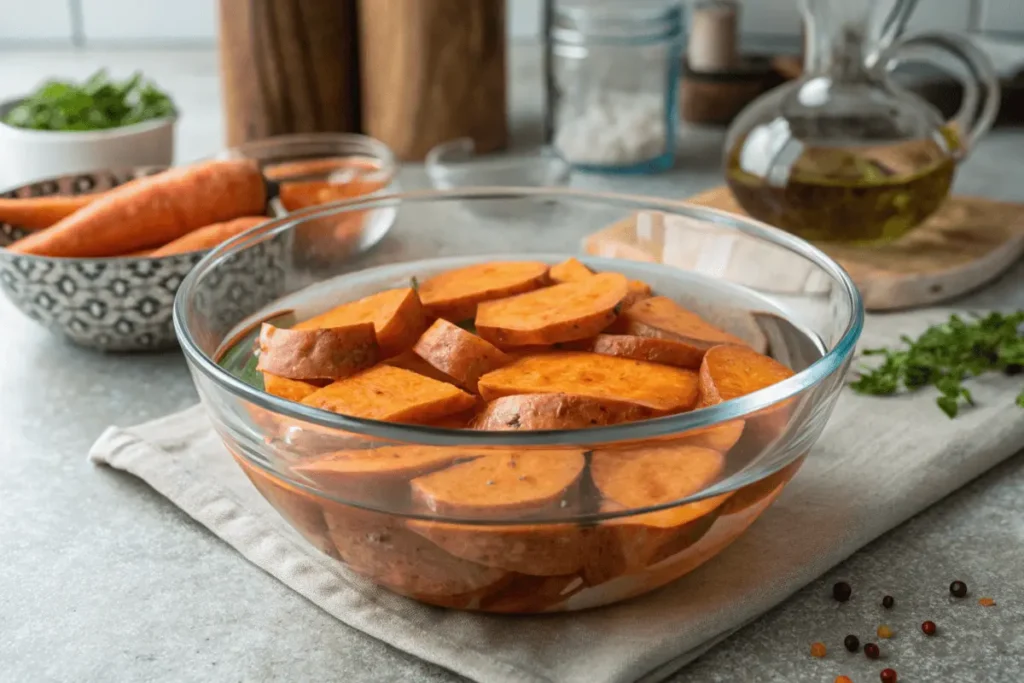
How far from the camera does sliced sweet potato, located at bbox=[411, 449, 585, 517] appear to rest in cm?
74

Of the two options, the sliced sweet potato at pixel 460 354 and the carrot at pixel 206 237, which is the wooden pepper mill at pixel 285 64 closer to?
the carrot at pixel 206 237

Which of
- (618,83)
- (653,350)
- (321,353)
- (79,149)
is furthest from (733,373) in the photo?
(618,83)

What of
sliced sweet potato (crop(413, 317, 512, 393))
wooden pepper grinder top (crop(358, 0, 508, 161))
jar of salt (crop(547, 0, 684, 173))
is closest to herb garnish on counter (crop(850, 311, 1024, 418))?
sliced sweet potato (crop(413, 317, 512, 393))

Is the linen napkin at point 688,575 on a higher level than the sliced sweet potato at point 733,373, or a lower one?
lower

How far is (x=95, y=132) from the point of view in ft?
5.54

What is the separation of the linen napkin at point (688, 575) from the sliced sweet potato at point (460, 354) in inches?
6.7

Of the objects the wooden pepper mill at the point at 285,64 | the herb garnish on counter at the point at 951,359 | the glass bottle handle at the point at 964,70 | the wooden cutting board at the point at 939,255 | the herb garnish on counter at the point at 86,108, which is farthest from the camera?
the wooden pepper mill at the point at 285,64

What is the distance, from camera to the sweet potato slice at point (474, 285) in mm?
1055

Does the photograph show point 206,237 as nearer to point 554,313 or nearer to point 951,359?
point 554,313

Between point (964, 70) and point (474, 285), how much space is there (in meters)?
0.92

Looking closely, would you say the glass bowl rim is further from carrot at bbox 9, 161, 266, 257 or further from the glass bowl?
carrot at bbox 9, 161, 266, 257

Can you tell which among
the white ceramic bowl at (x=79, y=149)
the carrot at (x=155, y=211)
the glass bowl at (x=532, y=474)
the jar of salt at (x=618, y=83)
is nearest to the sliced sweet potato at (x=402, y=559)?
the glass bowl at (x=532, y=474)

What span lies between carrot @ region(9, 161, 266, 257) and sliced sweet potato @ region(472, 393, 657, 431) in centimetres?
68

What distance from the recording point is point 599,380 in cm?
89
